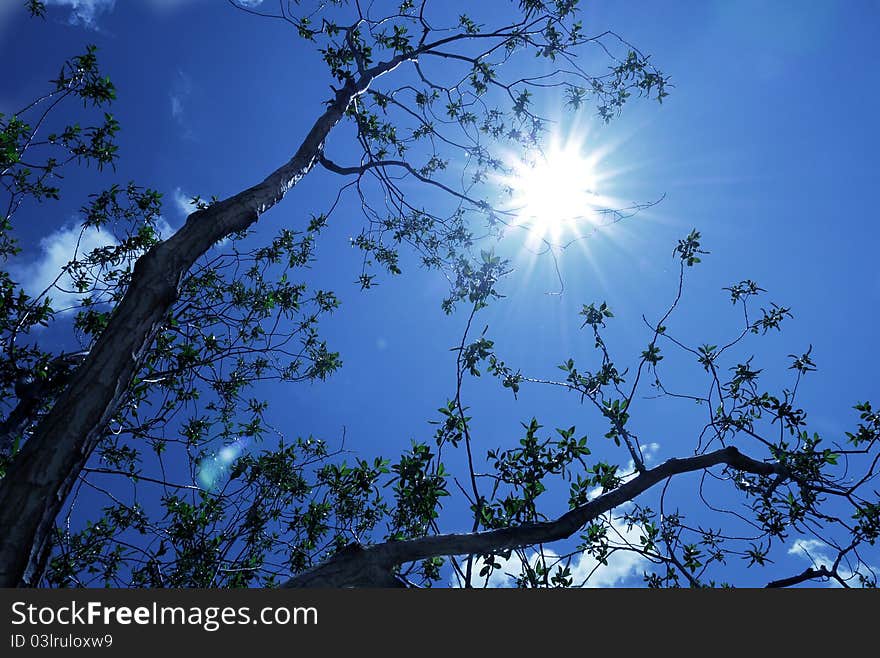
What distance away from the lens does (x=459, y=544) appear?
121 inches

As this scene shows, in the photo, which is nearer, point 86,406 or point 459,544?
point 86,406

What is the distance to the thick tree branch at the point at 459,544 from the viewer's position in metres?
2.69

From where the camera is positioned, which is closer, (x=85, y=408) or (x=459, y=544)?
(x=85, y=408)

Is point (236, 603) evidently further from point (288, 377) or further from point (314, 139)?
point (288, 377)

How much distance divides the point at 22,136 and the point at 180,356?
330cm

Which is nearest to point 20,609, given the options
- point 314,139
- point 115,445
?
point 314,139

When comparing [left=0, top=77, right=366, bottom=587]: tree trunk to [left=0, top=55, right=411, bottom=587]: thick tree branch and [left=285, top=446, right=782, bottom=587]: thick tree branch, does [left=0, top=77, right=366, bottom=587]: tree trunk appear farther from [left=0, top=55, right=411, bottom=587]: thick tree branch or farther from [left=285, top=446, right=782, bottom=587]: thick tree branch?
[left=285, top=446, right=782, bottom=587]: thick tree branch

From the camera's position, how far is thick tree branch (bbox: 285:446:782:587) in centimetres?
269

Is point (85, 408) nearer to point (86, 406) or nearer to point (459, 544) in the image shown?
point (86, 406)

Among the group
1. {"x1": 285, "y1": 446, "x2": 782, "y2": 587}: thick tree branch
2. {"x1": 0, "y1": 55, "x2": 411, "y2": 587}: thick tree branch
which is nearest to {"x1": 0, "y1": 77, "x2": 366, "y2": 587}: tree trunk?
{"x1": 0, "y1": 55, "x2": 411, "y2": 587}: thick tree branch

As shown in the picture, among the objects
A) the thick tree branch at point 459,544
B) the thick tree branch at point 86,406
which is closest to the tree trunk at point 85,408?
the thick tree branch at point 86,406

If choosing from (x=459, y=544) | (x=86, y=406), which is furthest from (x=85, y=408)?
(x=459, y=544)

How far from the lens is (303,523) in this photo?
19.3ft

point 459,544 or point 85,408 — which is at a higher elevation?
point 85,408
